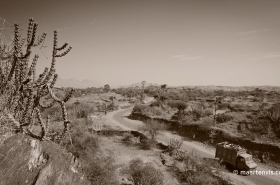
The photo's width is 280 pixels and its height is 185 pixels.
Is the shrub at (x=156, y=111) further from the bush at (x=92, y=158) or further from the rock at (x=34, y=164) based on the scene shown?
the rock at (x=34, y=164)

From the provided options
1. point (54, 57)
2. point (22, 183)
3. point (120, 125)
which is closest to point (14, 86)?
point (54, 57)

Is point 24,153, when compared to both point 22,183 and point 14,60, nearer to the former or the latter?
point 22,183

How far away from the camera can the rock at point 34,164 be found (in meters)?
3.21

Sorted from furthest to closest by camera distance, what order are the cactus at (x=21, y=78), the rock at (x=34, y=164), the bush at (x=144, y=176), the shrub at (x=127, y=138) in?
the shrub at (x=127, y=138)
the bush at (x=144, y=176)
the cactus at (x=21, y=78)
the rock at (x=34, y=164)

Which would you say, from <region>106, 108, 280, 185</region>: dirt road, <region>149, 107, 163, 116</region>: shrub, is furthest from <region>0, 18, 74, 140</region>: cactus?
<region>149, 107, 163, 116</region>: shrub

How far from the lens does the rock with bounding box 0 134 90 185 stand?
321 centimetres

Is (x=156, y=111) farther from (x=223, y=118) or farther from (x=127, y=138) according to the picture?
(x=127, y=138)

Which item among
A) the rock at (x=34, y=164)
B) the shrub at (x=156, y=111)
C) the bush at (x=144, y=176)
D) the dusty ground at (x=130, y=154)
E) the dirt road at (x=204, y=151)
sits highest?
the rock at (x=34, y=164)

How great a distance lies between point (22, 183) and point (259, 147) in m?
22.3

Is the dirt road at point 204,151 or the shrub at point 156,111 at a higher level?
the shrub at point 156,111

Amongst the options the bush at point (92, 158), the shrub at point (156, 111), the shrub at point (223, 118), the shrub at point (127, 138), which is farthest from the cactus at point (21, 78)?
the shrub at point (156, 111)

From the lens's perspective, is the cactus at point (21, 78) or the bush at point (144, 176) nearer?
the cactus at point (21, 78)

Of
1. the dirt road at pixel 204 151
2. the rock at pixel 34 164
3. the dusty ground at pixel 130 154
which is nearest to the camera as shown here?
the rock at pixel 34 164

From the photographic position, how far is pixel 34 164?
3.46 m
